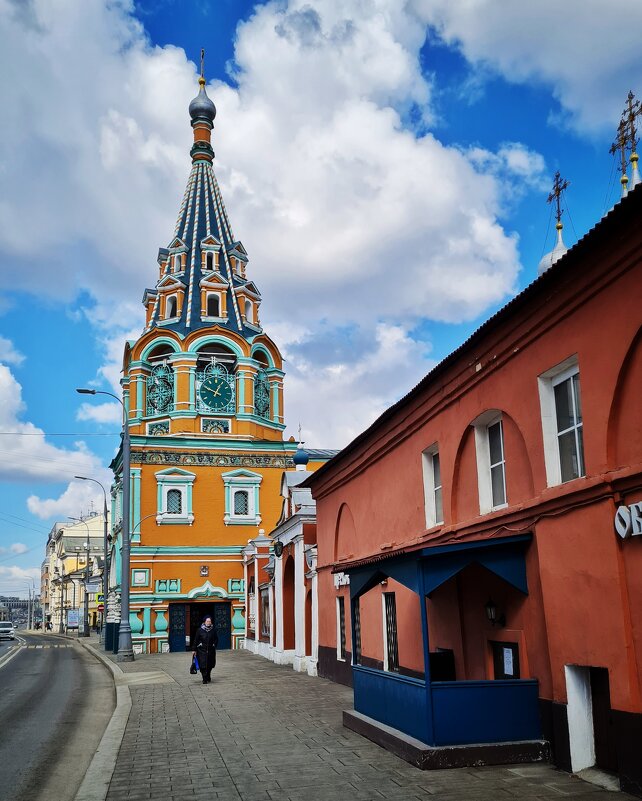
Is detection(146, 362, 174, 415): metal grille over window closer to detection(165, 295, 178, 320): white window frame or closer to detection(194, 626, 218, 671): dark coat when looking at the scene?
detection(165, 295, 178, 320): white window frame

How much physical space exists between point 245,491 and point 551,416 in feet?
100

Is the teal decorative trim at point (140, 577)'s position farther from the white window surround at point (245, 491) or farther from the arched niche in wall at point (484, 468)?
the arched niche in wall at point (484, 468)

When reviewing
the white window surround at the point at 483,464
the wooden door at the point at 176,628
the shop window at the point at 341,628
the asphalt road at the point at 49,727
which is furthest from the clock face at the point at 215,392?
the white window surround at the point at 483,464

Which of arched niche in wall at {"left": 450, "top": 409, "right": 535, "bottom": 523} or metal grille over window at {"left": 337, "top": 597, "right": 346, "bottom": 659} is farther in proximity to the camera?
metal grille over window at {"left": 337, "top": 597, "right": 346, "bottom": 659}

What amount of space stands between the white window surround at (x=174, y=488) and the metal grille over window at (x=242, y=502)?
233 cm

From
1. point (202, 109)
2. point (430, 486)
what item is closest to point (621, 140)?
point (430, 486)

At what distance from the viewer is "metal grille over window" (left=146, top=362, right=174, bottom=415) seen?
4062 cm

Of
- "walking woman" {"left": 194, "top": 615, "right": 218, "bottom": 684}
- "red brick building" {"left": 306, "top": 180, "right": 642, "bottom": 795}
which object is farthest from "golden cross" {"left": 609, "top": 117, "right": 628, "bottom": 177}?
"walking woman" {"left": 194, "top": 615, "right": 218, "bottom": 684}

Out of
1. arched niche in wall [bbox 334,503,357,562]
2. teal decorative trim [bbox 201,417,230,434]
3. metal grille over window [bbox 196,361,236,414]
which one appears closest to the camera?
arched niche in wall [bbox 334,503,357,562]

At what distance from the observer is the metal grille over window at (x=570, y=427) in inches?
370

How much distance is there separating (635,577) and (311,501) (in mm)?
18519

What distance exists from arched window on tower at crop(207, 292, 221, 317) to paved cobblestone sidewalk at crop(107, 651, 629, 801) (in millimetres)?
27963

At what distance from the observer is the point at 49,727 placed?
14094 mm

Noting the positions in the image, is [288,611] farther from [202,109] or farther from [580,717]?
[202,109]
